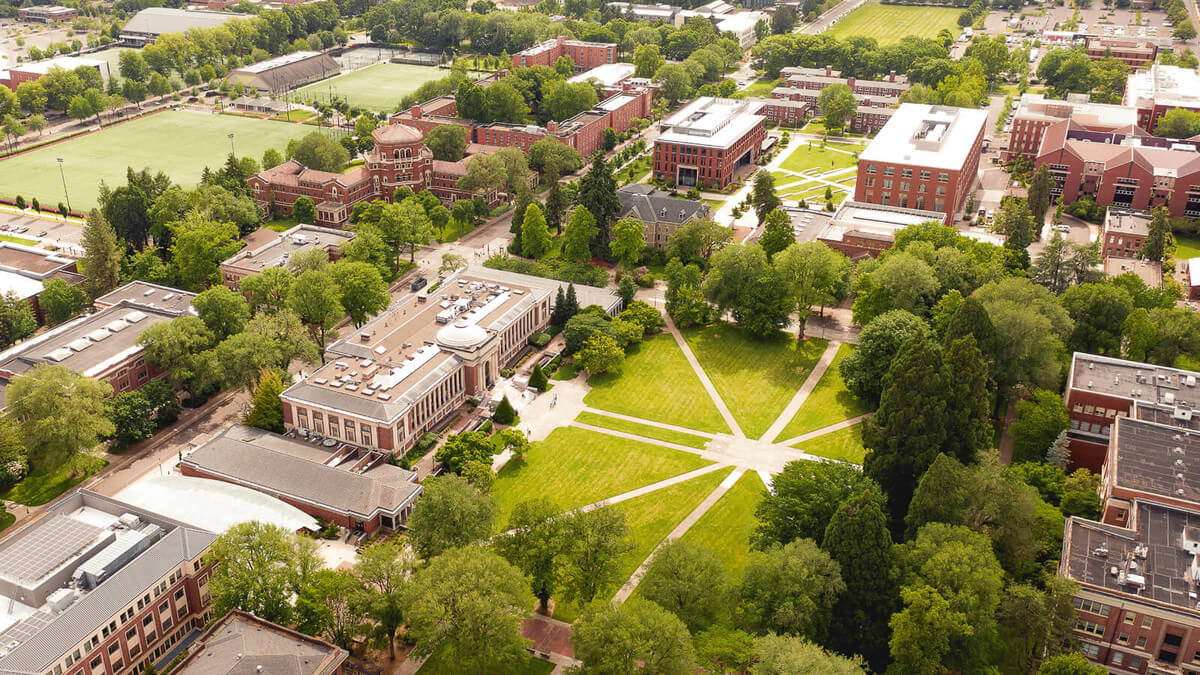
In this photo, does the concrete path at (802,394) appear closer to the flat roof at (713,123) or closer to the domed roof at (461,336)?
the domed roof at (461,336)

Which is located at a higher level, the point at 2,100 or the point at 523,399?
the point at 2,100

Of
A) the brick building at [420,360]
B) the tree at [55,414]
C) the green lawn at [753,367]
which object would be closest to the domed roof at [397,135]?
the brick building at [420,360]

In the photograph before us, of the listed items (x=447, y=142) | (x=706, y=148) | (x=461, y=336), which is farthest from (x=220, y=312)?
(x=706, y=148)

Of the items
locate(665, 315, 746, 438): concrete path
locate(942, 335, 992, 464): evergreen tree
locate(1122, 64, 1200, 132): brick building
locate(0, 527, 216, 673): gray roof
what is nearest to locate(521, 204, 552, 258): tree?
locate(665, 315, 746, 438): concrete path

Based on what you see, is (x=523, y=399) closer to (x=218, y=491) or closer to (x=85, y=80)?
(x=218, y=491)

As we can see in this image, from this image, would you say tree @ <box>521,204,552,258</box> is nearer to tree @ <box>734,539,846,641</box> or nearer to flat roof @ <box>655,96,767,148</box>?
flat roof @ <box>655,96,767,148</box>

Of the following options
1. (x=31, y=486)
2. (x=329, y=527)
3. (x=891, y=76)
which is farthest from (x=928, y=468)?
(x=891, y=76)
